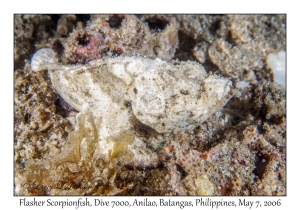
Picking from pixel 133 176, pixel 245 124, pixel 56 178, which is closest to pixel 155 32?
pixel 245 124

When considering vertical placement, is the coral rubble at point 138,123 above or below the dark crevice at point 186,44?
below

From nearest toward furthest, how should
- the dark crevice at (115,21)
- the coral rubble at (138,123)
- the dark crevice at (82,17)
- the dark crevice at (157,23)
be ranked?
the coral rubble at (138,123)
the dark crevice at (115,21)
the dark crevice at (157,23)
the dark crevice at (82,17)

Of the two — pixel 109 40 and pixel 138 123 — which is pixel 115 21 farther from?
pixel 138 123

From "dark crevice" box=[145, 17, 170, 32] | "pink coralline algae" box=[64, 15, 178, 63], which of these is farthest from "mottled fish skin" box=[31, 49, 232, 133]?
"dark crevice" box=[145, 17, 170, 32]

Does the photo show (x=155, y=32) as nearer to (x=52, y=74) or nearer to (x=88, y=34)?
(x=88, y=34)

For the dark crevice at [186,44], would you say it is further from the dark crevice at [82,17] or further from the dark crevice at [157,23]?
the dark crevice at [82,17]

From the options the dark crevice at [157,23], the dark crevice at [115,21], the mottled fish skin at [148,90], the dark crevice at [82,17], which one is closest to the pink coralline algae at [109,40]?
the dark crevice at [115,21]

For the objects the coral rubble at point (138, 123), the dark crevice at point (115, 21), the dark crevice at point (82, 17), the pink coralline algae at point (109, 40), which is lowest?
the coral rubble at point (138, 123)

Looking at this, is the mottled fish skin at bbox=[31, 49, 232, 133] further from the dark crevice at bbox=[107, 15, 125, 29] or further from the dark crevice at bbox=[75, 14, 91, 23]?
the dark crevice at bbox=[75, 14, 91, 23]
